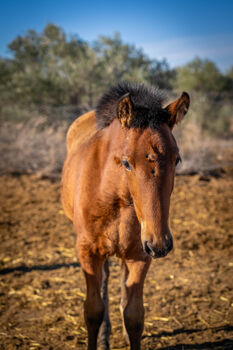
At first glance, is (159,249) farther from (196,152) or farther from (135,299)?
(196,152)

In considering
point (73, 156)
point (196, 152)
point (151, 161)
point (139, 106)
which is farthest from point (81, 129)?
point (196, 152)

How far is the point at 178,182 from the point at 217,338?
547 centimetres

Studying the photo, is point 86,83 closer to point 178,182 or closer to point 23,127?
point 23,127

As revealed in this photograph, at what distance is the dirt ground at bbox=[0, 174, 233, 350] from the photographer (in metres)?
3.00

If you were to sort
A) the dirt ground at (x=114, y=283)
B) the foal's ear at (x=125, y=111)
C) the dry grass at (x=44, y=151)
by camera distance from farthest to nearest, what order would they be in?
1. the dry grass at (x=44, y=151)
2. the dirt ground at (x=114, y=283)
3. the foal's ear at (x=125, y=111)

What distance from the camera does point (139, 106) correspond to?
200cm

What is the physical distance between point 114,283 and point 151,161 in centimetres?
281

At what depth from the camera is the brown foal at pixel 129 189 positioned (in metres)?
1.76

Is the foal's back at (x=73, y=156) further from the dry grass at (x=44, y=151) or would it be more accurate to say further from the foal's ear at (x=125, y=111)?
the dry grass at (x=44, y=151)

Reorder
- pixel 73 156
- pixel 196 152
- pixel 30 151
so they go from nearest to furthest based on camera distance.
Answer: pixel 73 156, pixel 30 151, pixel 196 152

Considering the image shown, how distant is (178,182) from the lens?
26.8 ft

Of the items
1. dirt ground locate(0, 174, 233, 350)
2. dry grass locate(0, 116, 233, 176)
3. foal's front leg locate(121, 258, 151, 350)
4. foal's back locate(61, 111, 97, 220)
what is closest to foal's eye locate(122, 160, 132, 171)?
foal's front leg locate(121, 258, 151, 350)

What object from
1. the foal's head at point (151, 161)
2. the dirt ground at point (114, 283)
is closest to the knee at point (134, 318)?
the dirt ground at point (114, 283)

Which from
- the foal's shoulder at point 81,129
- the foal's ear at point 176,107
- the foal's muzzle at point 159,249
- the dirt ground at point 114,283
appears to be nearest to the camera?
the foal's muzzle at point 159,249
